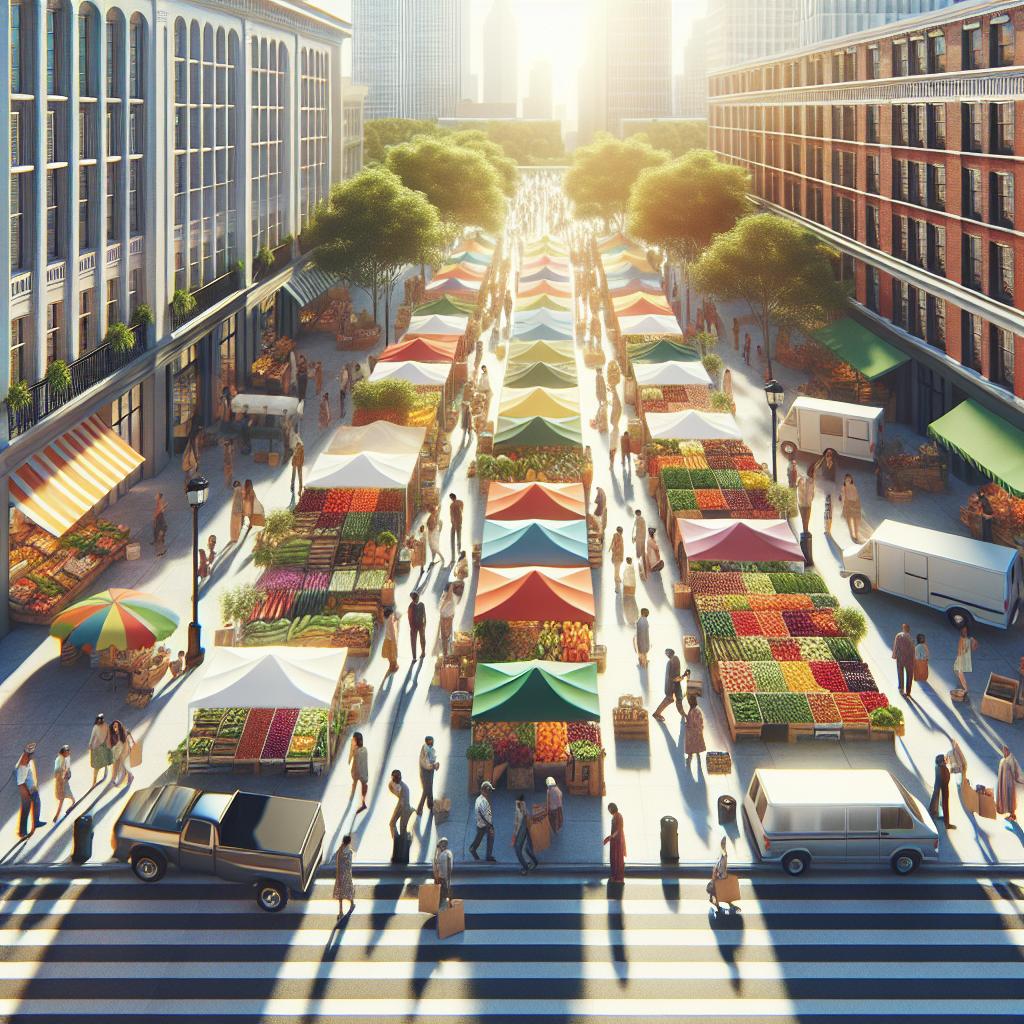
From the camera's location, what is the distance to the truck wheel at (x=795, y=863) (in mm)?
18297

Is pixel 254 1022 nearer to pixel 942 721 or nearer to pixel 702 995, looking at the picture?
pixel 702 995

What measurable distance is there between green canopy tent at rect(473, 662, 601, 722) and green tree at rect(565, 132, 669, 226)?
74098 millimetres

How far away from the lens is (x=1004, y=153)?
34.7 metres

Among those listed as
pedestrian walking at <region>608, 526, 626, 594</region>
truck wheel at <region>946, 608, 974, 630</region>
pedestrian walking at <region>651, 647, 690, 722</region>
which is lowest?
pedestrian walking at <region>651, 647, 690, 722</region>

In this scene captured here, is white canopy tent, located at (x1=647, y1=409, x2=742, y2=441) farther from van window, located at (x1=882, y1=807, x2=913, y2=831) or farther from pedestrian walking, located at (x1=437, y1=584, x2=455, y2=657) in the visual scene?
van window, located at (x1=882, y1=807, x2=913, y2=831)

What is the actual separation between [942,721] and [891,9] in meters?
139

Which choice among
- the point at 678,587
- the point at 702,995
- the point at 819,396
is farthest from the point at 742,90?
the point at 702,995

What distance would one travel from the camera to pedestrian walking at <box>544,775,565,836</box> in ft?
62.1

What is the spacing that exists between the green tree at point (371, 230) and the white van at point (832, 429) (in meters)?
23.7

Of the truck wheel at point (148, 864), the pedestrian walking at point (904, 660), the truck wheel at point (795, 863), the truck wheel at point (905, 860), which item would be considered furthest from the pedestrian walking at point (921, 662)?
the truck wheel at point (148, 864)

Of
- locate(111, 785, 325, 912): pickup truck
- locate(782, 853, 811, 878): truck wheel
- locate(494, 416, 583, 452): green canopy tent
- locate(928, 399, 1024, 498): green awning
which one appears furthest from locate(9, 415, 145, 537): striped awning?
locate(928, 399, 1024, 498): green awning

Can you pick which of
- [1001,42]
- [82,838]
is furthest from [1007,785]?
[1001,42]

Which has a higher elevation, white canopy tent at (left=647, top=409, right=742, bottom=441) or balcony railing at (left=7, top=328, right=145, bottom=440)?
balcony railing at (left=7, top=328, right=145, bottom=440)

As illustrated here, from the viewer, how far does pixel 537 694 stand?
828 inches
